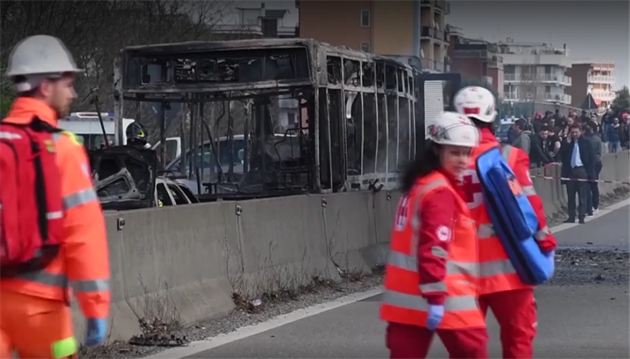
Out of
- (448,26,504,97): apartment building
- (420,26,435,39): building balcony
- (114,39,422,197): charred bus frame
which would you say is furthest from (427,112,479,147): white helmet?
(448,26,504,97): apartment building

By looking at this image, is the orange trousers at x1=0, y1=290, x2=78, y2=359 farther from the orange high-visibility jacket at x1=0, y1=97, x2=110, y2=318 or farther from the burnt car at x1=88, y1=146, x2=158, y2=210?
the burnt car at x1=88, y1=146, x2=158, y2=210

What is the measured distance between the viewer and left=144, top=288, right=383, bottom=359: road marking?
31.3 ft

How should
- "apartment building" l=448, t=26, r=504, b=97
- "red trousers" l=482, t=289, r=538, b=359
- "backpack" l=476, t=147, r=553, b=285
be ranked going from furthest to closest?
"apartment building" l=448, t=26, r=504, b=97 < "red trousers" l=482, t=289, r=538, b=359 < "backpack" l=476, t=147, r=553, b=285

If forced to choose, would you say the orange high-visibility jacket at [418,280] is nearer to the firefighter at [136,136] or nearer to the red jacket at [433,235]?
the red jacket at [433,235]

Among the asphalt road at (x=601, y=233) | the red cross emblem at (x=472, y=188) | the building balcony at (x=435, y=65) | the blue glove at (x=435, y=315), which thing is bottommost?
the asphalt road at (x=601, y=233)

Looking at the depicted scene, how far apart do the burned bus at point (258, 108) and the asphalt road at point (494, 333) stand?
3654mm

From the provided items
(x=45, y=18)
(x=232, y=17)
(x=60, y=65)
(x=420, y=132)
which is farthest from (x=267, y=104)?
(x=232, y=17)

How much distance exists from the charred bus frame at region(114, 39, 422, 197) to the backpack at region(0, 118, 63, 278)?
11141 millimetres

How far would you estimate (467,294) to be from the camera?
613 centimetres

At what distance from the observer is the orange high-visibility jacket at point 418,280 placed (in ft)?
Result: 19.7

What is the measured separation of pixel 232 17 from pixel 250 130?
22688 mm

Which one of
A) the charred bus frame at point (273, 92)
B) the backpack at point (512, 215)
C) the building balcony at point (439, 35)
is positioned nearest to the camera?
the backpack at point (512, 215)

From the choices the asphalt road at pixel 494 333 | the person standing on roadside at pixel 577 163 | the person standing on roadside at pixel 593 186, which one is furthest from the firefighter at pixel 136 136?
the person standing on roadside at pixel 593 186

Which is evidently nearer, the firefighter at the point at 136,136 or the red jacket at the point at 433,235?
the red jacket at the point at 433,235
